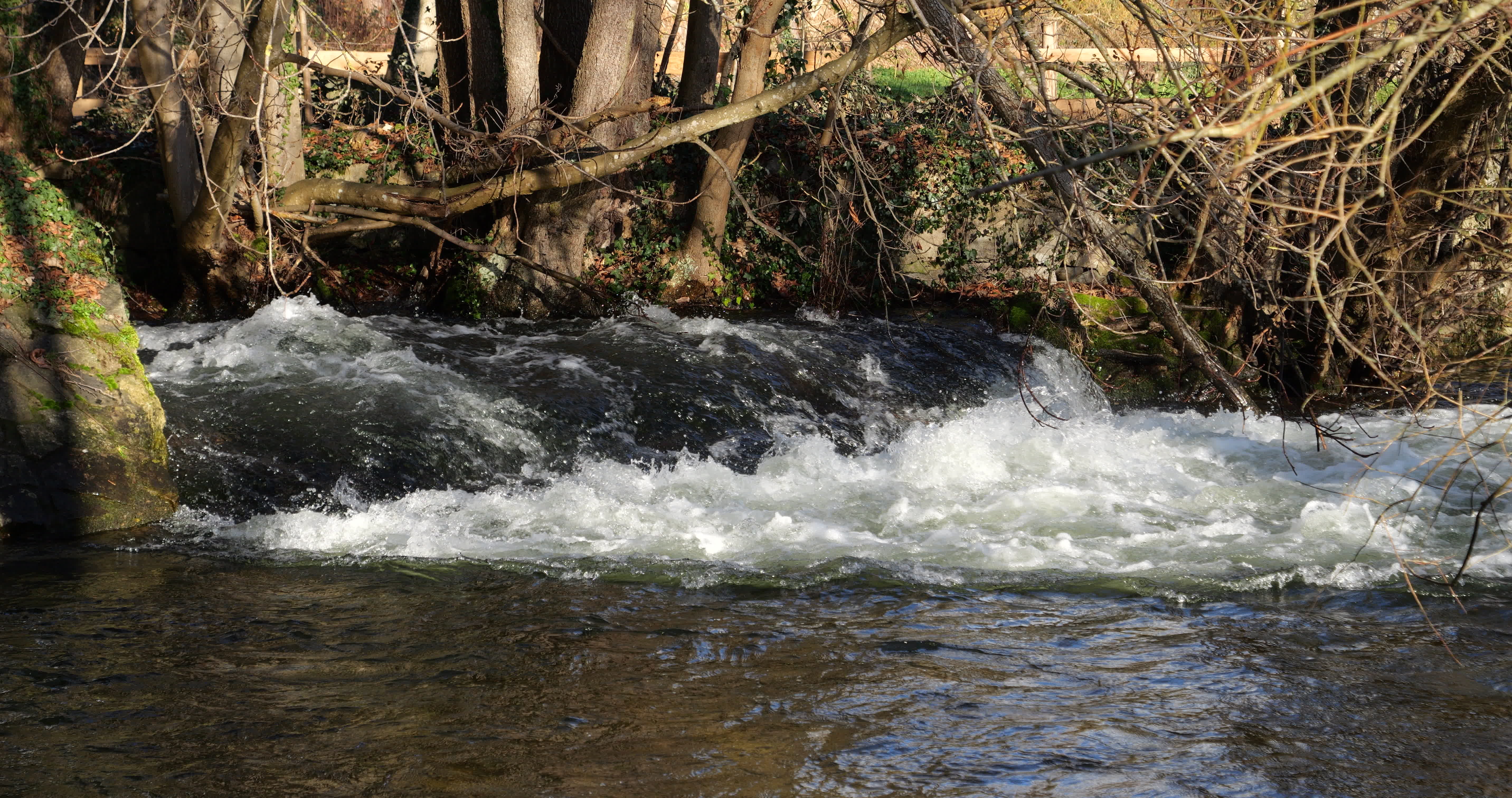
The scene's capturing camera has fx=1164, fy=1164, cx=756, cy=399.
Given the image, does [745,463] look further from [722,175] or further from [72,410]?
[722,175]

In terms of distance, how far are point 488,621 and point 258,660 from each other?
3.32 feet

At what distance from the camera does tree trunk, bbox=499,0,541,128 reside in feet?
38.3

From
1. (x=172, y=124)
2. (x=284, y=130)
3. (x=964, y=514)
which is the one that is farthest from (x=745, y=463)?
(x=172, y=124)

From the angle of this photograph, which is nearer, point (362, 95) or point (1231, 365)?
point (1231, 365)

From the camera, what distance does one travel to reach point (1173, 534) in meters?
7.18

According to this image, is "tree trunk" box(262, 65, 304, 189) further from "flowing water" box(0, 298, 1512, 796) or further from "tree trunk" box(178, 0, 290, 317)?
"flowing water" box(0, 298, 1512, 796)

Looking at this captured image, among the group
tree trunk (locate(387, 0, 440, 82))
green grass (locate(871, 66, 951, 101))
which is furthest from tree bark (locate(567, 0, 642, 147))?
green grass (locate(871, 66, 951, 101))

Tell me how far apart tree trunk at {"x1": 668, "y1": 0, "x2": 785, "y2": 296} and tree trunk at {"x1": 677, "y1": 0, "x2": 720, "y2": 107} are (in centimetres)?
Answer: 33

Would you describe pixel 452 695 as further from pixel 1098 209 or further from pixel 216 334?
pixel 216 334

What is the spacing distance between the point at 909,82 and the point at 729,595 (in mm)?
13992

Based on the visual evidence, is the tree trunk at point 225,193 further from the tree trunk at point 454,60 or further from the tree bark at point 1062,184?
the tree bark at point 1062,184

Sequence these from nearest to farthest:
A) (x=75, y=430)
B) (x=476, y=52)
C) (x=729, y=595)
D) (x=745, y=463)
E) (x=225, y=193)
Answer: (x=729, y=595)
(x=75, y=430)
(x=745, y=463)
(x=225, y=193)
(x=476, y=52)

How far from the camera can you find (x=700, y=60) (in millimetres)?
12828

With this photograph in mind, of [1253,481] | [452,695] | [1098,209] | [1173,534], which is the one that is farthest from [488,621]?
[1253,481]
